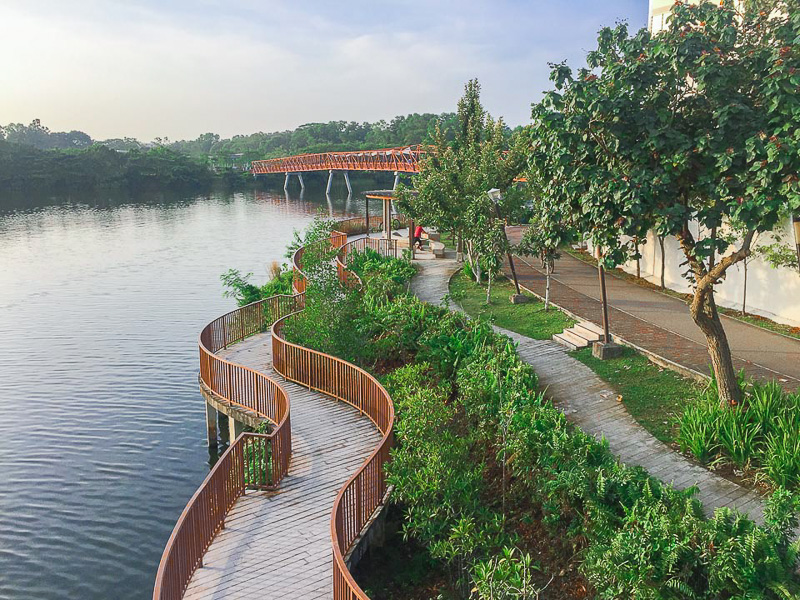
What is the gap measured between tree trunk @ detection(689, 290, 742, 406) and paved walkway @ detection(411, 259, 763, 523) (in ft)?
4.88

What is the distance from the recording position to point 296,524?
464 inches

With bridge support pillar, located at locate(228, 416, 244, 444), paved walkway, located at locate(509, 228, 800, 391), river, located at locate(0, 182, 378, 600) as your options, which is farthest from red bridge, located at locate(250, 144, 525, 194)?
bridge support pillar, located at locate(228, 416, 244, 444)

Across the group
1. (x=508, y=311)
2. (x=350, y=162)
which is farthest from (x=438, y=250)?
(x=350, y=162)

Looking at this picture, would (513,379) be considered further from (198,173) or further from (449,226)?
(198,173)

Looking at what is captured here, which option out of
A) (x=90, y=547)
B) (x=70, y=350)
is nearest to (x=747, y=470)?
(x=90, y=547)

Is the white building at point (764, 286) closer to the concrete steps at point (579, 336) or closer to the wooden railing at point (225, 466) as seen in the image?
the concrete steps at point (579, 336)

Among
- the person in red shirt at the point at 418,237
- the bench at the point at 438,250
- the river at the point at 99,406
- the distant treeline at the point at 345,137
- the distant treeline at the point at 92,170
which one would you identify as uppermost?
the distant treeline at the point at 345,137

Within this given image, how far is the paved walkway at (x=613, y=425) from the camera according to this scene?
11046mm

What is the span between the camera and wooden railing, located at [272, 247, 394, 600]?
30.8 feet

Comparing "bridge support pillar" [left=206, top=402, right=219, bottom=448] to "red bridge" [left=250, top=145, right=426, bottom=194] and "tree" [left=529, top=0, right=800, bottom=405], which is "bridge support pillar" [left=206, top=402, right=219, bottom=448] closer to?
"tree" [left=529, top=0, right=800, bottom=405]

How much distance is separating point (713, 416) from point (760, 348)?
6079 millimetres

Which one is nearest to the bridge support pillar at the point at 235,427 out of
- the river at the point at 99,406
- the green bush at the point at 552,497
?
the river at the point at 99,406

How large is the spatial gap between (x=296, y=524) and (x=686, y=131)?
936 cm

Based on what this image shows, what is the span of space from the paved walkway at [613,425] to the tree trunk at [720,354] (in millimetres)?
1488
